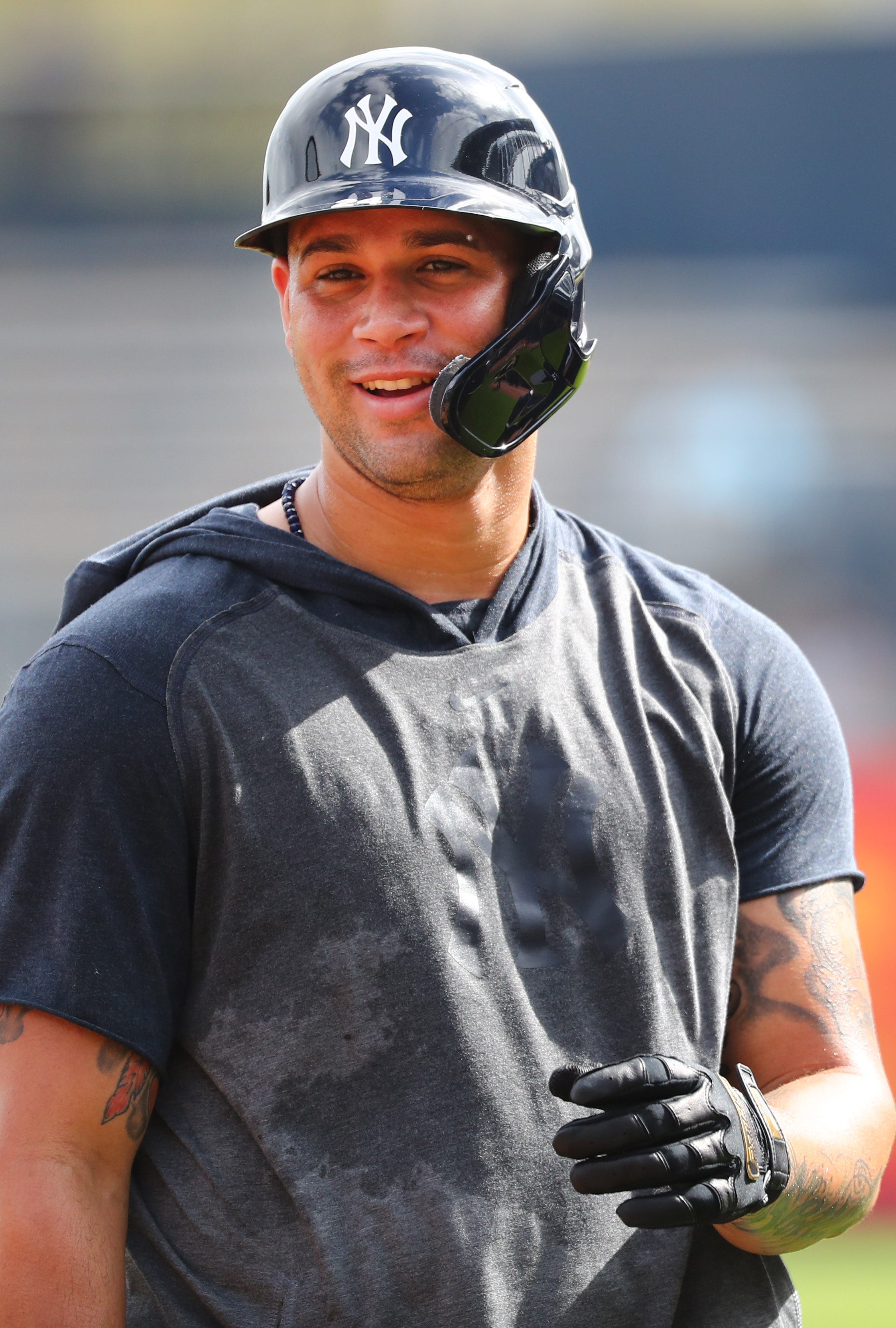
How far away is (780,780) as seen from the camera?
206 centimetres

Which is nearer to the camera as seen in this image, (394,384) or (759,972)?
(394,384)

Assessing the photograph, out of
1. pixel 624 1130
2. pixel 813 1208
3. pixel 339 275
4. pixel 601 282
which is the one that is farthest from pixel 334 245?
pixel 601 282

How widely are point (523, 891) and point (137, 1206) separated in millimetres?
581

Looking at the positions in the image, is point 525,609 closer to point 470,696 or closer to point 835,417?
point 470,696

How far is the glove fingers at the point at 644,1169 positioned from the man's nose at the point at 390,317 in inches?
39.4

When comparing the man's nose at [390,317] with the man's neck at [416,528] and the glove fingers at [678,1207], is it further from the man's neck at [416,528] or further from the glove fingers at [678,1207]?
the glove fingers at [678,1207]

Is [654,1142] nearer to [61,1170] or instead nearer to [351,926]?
[351,926]

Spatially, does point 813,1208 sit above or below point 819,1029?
below

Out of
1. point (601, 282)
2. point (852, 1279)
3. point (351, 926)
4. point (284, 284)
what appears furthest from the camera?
point (601, 282)

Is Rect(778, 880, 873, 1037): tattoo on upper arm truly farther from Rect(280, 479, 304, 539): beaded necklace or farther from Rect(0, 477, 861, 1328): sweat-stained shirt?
Rect(280, 479, 304, 539): beaded necklace

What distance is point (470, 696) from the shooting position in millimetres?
1915

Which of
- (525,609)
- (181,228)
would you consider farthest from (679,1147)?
(181,228)

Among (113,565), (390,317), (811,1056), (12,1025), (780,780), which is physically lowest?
(811,1056)

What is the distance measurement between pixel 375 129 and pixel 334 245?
0.52 feet
